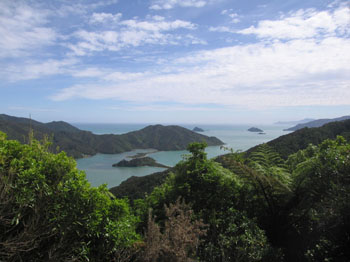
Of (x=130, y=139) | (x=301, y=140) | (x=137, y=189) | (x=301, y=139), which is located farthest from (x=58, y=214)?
(x=130, y=139)

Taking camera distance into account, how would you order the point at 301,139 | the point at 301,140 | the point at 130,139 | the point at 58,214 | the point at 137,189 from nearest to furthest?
the point at 58,214
the point at 301,140
the point at 301,139
the point at 137,189
the point at 130,139

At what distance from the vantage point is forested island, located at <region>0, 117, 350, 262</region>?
1.85m

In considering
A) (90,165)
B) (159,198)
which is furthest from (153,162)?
(159,198)

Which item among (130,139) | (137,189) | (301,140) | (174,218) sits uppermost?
(301,140)

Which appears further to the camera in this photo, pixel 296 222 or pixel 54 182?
pixel 296 222

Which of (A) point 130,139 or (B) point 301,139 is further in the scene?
(A) point 130,139

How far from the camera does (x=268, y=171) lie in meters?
2.77

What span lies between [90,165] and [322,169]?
181ft

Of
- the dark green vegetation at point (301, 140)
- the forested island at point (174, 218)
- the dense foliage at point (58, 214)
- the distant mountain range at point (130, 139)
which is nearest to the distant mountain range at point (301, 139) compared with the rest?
the dark green vegetation at point (301, 140)

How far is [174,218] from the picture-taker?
6.45ft

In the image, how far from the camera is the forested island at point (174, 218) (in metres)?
1.85

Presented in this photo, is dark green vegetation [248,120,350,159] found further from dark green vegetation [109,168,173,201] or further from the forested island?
dark green vegetation [109,168,173,201]

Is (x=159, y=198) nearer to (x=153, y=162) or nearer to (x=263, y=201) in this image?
(x=263, y=201)

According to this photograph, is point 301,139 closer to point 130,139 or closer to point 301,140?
point 301,140
